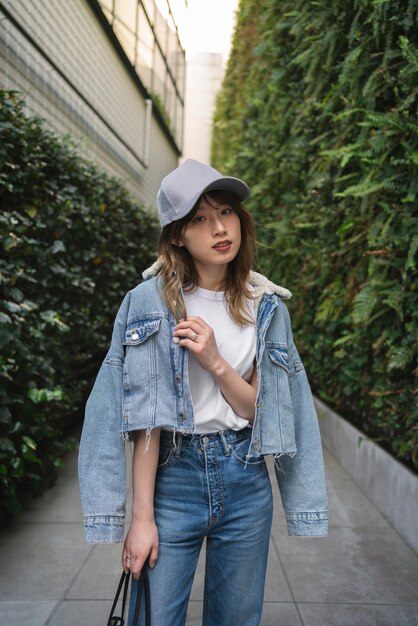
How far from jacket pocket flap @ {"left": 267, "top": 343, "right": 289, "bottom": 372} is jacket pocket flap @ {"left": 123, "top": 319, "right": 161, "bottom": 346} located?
351mm

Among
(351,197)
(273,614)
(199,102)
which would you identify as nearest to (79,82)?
(351,197)

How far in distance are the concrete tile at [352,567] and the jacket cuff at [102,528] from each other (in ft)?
5.97

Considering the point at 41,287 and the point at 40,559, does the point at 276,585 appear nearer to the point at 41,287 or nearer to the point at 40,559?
the point at 40,559

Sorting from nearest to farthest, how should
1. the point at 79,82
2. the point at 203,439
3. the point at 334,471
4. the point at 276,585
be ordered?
the point at 203,439 → the point at 276,585 → the point at 334,471 → the point at 79,82

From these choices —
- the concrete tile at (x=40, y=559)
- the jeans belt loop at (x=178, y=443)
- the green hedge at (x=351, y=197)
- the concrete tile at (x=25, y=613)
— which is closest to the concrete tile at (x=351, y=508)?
the green hedge at (x=351, y=197)

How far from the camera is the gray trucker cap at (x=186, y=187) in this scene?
165cm

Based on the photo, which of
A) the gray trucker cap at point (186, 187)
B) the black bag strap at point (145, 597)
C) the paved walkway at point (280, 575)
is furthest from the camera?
the paved walkway at point (280, 575)

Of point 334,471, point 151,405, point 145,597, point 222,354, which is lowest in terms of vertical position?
point 334,471

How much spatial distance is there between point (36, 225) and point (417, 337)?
8.57 ft

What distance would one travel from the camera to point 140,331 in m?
1.66

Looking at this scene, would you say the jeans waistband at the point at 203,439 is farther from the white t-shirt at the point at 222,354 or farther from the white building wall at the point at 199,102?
the white building wall at the point at 199,102

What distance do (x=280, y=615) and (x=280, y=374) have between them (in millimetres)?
1733

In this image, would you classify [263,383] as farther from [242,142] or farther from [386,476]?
[242,142]

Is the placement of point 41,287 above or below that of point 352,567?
above
